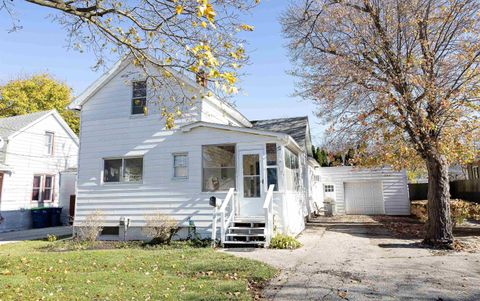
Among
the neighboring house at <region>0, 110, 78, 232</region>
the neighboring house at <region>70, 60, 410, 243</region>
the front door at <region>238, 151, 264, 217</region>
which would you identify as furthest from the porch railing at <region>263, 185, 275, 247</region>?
the neighboring house at <region>0, 110, 78, 232</region>

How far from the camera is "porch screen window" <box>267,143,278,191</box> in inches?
466

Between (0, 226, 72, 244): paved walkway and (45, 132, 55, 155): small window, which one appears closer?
(0, 226, 72, 244): paved walkway

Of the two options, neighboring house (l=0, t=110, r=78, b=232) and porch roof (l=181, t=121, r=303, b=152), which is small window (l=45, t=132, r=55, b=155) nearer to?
neighboring house (l=0, t=110, r=78, b=232)

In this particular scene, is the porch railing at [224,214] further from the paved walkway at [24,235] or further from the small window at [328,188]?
the small window at [328,188]

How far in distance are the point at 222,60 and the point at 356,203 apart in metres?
19.4

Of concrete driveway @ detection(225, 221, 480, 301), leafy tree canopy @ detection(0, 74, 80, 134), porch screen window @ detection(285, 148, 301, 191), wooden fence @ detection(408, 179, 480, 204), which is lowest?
concrete driveway @ detection(225, 221, 480, 301)

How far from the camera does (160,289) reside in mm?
5883

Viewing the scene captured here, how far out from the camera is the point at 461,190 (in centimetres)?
2012

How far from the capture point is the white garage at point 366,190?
69.8 feet

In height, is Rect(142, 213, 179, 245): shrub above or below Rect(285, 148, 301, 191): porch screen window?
below

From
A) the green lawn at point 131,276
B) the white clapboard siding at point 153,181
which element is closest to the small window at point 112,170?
the white clapboard siding at point 153,181

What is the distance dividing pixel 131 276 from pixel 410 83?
9652 mm

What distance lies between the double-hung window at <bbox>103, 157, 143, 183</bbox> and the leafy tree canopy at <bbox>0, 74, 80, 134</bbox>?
20957 millimetres

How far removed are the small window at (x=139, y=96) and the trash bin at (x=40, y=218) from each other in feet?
35.5
